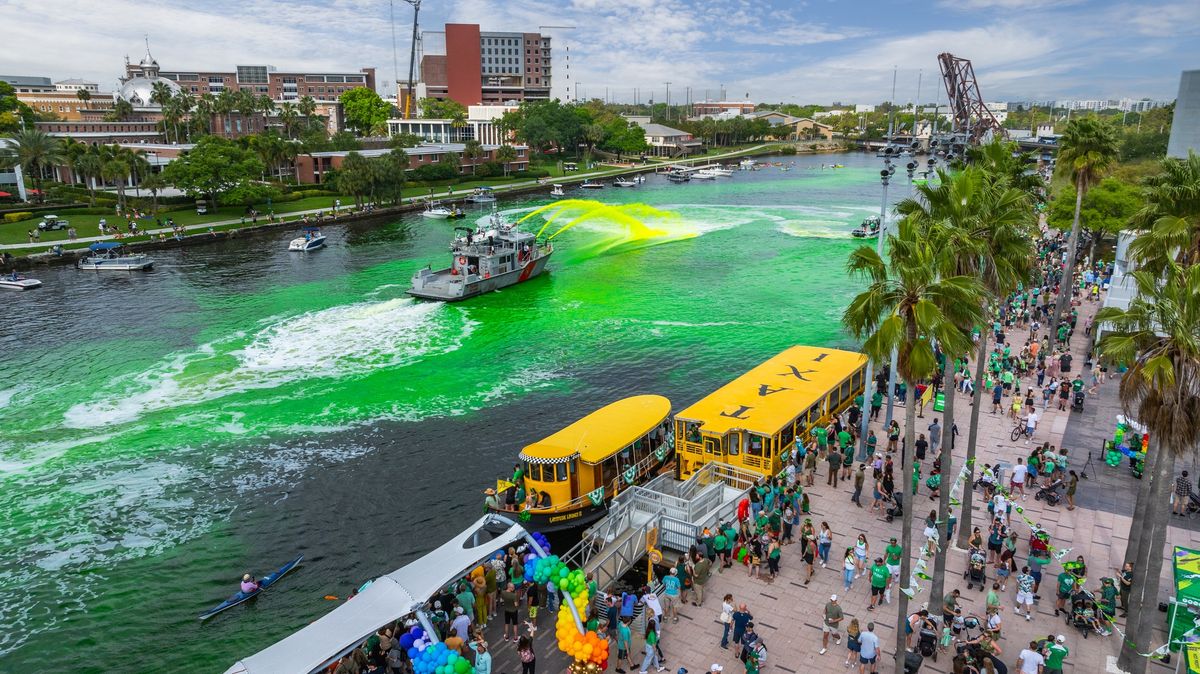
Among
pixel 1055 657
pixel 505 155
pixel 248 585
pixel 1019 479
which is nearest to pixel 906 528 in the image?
pixel 1055 657

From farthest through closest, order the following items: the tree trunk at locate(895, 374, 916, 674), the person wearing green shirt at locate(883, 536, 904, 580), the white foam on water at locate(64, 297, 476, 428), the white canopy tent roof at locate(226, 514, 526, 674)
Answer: the white foam on water at locate(64, 297, 476, 428), the person wearing green shirt at locate(883, 536, 904, 580), the tree trunk at locate(895, 374, 916, 674), the white canopy tent roof at locate(226, 514, 526, 674)

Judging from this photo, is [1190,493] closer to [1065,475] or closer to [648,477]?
[1065,475]

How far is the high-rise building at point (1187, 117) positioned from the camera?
61084mm

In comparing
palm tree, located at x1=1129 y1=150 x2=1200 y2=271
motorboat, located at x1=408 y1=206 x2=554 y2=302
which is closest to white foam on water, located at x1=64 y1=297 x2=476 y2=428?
motorboat, located at x1=408 y1=206 x2=554 y2=302

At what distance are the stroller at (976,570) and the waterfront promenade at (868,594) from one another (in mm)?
286

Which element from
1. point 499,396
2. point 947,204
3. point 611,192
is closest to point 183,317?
point 499,396

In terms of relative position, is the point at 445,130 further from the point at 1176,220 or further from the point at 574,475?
the point at 1176,220

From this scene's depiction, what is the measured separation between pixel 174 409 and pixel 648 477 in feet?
89.2

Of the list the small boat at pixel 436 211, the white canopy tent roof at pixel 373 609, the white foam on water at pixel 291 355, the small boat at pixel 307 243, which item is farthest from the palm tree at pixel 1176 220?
the small boat at pixel 436 211

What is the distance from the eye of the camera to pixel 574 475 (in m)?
27.3

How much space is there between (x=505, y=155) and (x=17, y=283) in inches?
3960

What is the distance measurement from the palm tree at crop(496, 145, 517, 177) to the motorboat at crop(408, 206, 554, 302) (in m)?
89.7

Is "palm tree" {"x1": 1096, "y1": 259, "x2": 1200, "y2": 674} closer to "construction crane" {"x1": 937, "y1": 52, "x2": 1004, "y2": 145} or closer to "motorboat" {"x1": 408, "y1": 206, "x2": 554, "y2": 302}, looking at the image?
"motorboat" {"x1": 408, "y1": 206, "x2": 554, "y2": 302}

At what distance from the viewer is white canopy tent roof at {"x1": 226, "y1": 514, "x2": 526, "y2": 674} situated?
17.3m
